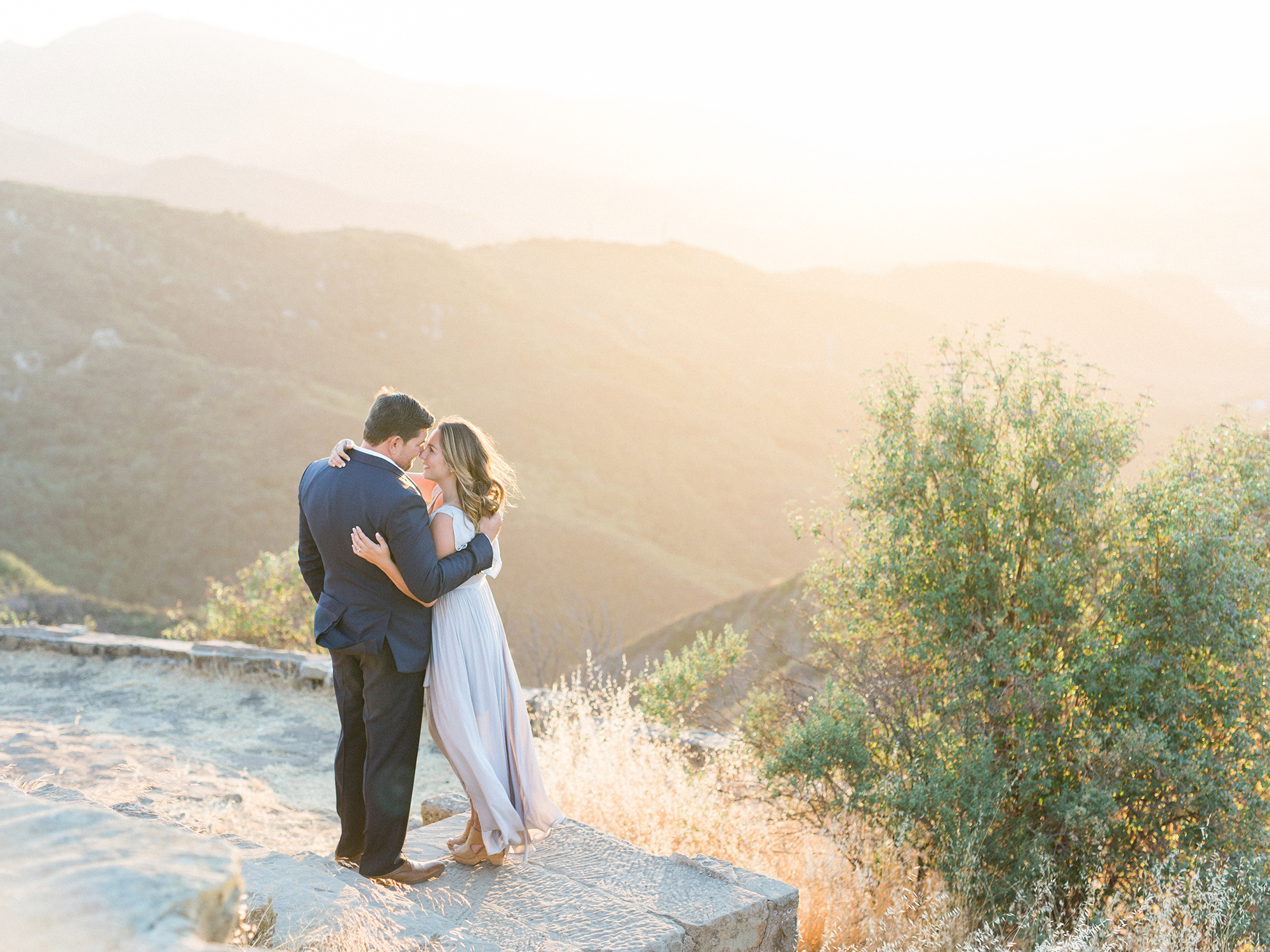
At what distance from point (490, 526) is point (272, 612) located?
796 cm

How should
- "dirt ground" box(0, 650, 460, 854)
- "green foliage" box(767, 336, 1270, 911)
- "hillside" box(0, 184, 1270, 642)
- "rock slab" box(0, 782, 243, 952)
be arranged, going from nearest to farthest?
"rock slab" box(0, 782, 243, 952) → "green foliage" box(767, 336, 1270, 911) → "dirt ground" box(0, 650, 460, 854) → "hillside" box(0, 184, 1270, 642)

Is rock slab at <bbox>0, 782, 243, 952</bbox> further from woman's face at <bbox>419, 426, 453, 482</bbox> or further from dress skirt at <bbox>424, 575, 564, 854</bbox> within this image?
woman's face at <bbox>419, 426, 453, 482</bbox>

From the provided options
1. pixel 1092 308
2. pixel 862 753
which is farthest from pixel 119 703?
pixel 1092 308

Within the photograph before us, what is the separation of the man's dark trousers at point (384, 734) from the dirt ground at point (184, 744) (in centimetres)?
165

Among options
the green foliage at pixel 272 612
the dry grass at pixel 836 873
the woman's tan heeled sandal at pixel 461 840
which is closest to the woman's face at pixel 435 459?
the woman's tan heeled sandal at pixel 461 840

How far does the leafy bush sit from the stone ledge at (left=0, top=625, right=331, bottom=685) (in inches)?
42.8

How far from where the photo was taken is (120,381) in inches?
1796

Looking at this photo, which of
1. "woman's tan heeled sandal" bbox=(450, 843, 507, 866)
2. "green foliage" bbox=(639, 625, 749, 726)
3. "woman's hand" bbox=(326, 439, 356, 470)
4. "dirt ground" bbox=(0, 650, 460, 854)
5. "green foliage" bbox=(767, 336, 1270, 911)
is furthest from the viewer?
"green foliage" bbox=(639, 625, 749, 726)

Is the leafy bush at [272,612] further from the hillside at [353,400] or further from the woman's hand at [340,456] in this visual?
the hillside at [353,400]

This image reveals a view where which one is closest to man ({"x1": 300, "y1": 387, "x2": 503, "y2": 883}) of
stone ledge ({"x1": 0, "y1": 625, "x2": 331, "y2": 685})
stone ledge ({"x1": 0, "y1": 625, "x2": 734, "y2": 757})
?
stone ledge ({"x1": 0, "y1": 625, "x2": 734, "y2": 757})

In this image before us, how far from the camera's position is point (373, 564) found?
333 cm

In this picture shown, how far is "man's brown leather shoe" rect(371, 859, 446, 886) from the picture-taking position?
3.41 meters

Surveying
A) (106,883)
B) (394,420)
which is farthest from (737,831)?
(106,883)

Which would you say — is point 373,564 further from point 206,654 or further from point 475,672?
point 206,654
